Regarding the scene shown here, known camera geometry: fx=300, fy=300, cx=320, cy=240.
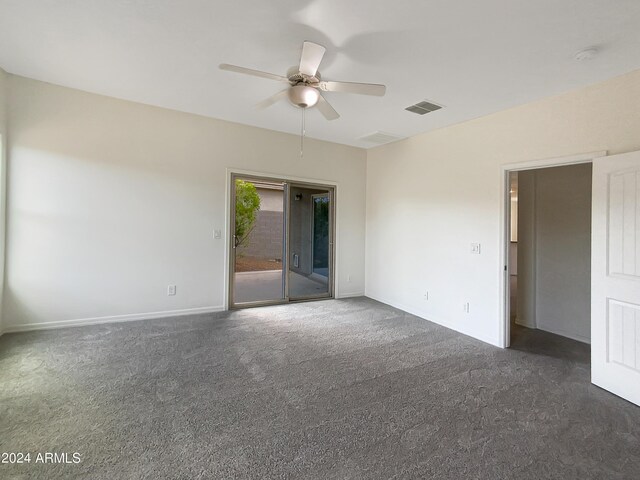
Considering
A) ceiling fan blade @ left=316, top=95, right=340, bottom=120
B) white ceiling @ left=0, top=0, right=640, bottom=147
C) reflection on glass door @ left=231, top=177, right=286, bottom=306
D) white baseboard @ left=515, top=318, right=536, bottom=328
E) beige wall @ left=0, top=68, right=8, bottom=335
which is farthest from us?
reflection on glass door @ left=231, top=177, right=286, bottom=306

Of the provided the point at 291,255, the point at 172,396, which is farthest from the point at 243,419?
the point at 291,255

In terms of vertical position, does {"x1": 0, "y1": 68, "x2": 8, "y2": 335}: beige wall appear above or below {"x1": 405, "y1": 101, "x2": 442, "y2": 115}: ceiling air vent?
below

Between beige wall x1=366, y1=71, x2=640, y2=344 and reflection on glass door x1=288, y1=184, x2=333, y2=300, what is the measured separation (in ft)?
2.67

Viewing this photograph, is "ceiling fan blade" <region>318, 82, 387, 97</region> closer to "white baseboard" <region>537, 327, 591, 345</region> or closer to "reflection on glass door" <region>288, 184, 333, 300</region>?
"reflection on glass door" <region>288, 184, 333, 300</region>

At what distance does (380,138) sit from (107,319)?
466 centimetres

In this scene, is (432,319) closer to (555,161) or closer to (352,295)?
(352,295)

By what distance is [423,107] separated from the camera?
3.59 metres

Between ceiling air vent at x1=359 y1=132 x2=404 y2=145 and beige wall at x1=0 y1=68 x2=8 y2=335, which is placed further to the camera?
ceiling air vent at x1=359 y1=132 x2=404 y2=145

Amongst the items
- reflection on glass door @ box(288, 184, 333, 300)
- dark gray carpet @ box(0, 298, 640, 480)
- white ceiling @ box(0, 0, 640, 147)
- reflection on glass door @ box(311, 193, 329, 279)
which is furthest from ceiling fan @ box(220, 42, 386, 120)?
reflection on glass door @ box(311, 193, 329, 279)

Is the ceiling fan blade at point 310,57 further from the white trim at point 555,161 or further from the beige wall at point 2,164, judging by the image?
the beige wall at point 2,164

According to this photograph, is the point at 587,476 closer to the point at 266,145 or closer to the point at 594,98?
the point at 594,98

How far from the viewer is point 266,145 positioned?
4.75m

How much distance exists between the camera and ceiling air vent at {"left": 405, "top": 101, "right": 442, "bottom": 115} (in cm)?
351

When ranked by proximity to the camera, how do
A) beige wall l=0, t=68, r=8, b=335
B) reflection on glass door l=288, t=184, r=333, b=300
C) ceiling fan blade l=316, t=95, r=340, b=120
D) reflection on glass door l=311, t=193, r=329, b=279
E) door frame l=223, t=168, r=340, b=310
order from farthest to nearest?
reflection on glass door l=311, t=193, r=329, b=279 < reflection on glass door l=288, t=184, r=333, b=300 < door frame l=223, t=168, r=340, b=310 < beige wall l=0, t=68, r=8, b=335 < ceiling fan blade l=316, t=95, r=340, b=120
